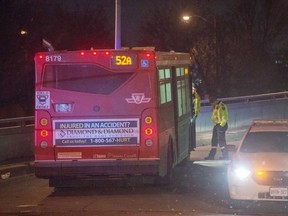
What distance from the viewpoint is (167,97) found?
13680 mm

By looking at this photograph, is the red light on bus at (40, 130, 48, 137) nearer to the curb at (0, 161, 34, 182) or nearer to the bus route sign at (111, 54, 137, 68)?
the bus route sign at (111, 54, 137, 68)

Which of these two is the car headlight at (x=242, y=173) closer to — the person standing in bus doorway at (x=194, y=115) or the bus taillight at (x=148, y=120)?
the bus taillight at (x=148, y=120)

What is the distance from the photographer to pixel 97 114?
484 inches

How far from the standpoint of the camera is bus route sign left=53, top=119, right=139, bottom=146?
12273mm

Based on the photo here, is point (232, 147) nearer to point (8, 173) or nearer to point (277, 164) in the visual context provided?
point (277, 164)

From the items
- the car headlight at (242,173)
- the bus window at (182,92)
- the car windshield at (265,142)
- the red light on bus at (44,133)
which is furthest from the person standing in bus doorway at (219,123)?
the car headlight at (242,173)

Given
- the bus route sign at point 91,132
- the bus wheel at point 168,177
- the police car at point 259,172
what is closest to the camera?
the police car at point 259,172

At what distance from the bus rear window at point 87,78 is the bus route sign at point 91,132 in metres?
0.63

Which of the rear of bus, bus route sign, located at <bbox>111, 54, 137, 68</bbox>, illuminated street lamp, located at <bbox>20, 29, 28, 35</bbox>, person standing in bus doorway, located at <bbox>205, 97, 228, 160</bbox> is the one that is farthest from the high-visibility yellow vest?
illuminated street lamp, located at <bbox>20, 29, 28, 35</bbox>

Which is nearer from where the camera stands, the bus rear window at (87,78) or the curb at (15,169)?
the bus rear window at (87,78)

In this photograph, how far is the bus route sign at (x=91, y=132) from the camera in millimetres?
12273

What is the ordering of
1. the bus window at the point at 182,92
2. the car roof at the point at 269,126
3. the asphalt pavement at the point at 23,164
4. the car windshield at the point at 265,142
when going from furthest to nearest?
the bus window at the point at 182,92
the asphalt pavement at the point at 23,164
the car roof at the point at 269,126
the car windshield at the point at 265,142

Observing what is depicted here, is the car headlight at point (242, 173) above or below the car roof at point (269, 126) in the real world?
below

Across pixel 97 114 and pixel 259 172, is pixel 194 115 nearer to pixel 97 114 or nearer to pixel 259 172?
pixel 97 114
